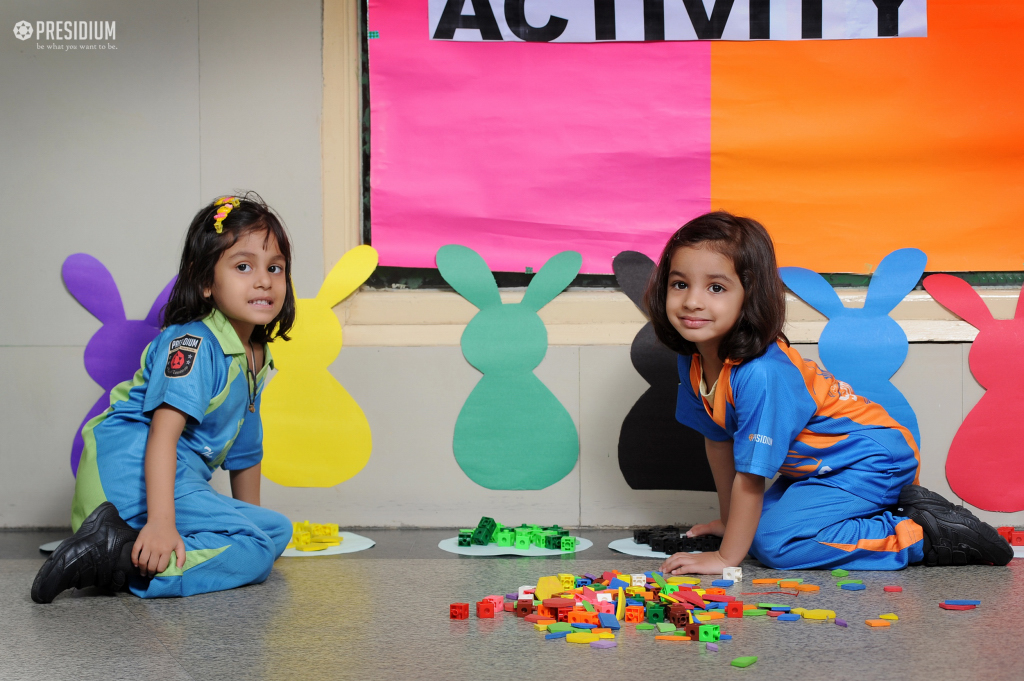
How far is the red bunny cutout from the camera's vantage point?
2.26m

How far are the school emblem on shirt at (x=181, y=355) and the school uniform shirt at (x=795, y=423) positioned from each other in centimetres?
112

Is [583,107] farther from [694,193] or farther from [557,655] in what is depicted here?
[557,655]

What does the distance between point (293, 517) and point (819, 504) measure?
4.54 ft

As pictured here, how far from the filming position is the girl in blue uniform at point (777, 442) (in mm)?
1800

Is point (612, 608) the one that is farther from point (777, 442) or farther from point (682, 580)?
point (777, 442)

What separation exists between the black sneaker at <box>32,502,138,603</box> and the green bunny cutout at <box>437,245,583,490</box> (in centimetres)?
95

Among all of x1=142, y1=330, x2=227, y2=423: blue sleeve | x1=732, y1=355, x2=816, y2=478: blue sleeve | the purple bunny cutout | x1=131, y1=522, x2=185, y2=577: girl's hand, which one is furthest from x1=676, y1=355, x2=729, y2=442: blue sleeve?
the purple bunny cutout

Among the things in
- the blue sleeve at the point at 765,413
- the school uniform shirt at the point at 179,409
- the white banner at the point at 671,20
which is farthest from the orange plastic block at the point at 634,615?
the white banner at the point at 671,20

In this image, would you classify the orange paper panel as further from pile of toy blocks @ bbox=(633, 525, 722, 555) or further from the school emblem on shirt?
the school emblem on shirt

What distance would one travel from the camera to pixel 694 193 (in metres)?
2.36

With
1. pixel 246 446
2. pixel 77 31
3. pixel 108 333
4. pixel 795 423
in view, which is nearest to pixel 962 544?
pixel 795 423

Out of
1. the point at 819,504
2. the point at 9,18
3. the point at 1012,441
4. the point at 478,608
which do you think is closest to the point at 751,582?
the point at 819,504

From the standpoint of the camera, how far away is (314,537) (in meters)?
2.12

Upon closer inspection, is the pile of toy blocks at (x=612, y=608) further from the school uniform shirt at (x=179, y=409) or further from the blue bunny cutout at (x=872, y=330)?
Answer: the blue bunny cutout at (x=872, y=330)
